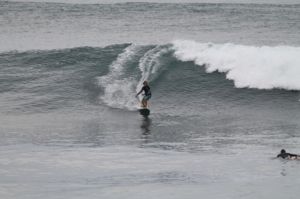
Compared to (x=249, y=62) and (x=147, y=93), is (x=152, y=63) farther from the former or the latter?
(x=147, y=93)

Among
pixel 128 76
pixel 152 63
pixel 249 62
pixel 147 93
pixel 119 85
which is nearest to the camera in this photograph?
pixel 147 93

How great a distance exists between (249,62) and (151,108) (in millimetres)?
6870

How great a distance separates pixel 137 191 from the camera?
49.1ft

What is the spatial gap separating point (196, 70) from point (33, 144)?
1296 cm

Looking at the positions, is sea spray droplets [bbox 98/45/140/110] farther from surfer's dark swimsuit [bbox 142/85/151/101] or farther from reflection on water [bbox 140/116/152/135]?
reflection on water [bbox 140/116/152/135]

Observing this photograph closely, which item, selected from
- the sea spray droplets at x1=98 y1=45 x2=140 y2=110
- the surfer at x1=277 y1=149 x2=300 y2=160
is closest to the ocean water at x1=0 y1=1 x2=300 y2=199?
the sea spray droplets at x1=98 y1=45 x2=140 y2=110

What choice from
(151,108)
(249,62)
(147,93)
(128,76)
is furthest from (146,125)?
(249,62)

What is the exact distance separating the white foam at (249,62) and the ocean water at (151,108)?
70 mm

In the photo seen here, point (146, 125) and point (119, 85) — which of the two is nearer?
point (146, 125)

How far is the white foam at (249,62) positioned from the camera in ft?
95.8

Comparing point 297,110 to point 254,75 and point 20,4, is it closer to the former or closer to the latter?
point 254,75

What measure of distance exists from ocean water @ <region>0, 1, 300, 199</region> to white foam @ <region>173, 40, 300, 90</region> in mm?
70

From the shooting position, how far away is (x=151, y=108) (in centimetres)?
2631

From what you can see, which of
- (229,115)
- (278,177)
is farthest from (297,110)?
(278,177)
